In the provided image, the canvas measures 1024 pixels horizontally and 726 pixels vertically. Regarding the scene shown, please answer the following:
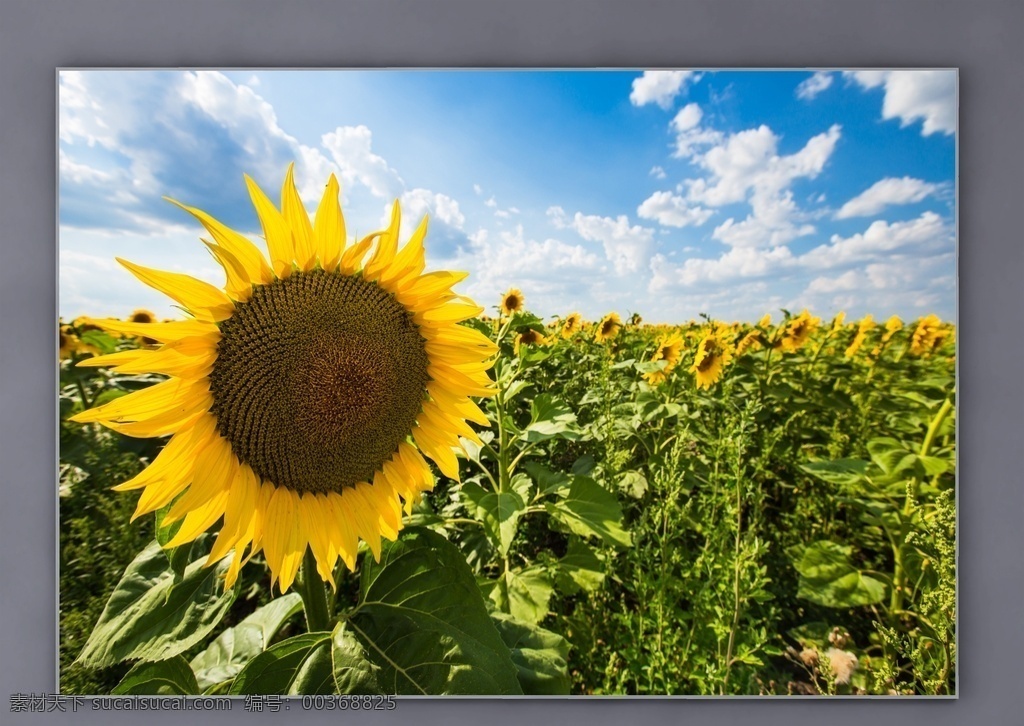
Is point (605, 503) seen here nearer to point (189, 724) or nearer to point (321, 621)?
point (321, 621)

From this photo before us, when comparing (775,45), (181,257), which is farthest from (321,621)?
(775,45)

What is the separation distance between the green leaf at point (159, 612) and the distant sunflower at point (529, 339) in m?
0.83

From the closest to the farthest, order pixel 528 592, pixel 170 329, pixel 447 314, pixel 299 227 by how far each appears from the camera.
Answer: pixel 170 329
pixel 299 227
pixel 447 314
pixel 528 592

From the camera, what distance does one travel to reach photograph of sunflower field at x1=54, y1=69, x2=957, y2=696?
63.2 inches

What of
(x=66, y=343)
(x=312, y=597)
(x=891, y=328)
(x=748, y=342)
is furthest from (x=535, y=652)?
(x=66, y=343)

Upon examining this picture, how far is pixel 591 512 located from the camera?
5.25 feet

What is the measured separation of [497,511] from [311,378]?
0.59 metres

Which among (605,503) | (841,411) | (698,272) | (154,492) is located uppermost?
(698,272)

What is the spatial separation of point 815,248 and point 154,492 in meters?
1.61

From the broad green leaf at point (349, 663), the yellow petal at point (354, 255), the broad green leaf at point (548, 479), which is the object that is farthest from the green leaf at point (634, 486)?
the yellow petal at point (354, 255)

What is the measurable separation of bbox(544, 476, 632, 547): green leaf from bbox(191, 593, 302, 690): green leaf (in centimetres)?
66

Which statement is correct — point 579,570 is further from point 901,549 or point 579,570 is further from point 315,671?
point 901,549

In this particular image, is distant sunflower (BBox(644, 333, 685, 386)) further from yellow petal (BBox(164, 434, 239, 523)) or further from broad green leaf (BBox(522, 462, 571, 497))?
yellow petal (BBox(164, 434, 239, 523))

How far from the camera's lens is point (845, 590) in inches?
63.8
